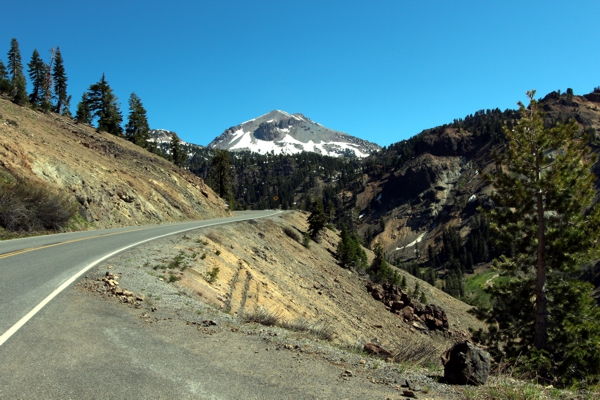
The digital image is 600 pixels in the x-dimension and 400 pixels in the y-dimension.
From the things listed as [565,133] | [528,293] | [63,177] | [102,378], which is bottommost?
[102,378]

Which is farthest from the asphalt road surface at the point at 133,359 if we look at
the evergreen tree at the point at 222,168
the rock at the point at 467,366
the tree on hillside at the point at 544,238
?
the evergreen tree at the point at 222,168

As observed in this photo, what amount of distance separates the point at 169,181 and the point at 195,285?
31135 millimetres

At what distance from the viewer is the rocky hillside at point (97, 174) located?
920 inches

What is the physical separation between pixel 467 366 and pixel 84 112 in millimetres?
68313

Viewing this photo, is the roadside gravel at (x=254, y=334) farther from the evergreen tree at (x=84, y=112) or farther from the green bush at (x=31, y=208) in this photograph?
the evergreen tree at (x=84, y=112)

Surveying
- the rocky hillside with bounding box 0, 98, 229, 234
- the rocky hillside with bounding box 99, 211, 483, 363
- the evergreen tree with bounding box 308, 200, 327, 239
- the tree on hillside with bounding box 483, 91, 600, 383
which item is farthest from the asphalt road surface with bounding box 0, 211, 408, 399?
the evergreen tree with bounding box 308, 200, 327, 239

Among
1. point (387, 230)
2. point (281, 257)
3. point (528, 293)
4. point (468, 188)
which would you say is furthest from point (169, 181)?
point (468, 188)

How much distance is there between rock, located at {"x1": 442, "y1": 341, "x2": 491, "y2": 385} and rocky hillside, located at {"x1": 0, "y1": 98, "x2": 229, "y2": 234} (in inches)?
908

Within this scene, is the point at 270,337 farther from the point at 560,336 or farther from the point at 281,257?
the point at 281,257

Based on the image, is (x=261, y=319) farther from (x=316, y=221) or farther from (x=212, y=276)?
(x=316, y=221)

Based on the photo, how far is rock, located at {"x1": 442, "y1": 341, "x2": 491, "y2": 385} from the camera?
206 inches

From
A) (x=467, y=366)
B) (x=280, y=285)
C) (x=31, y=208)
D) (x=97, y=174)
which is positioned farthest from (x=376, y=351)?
(x=97, y=174)

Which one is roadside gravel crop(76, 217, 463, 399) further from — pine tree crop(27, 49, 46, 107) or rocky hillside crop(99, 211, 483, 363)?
pine tree crop(27, 49, 46, 107)

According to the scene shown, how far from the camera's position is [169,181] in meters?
39.8
